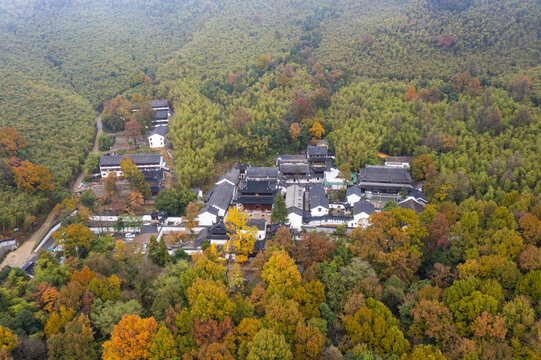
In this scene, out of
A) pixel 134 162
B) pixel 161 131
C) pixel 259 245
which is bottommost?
pixel 259 245

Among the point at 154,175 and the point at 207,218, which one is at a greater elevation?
the point at 154,175

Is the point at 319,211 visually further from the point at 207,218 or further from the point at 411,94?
the point at 411,94

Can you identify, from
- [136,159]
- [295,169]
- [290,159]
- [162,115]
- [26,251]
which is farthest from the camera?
[162,115]

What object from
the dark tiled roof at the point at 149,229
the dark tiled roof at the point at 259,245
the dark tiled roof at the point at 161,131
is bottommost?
the dark tiled roof at the point at 259,245

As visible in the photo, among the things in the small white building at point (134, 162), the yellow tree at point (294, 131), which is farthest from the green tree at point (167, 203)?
the yellow tree at point (294, 131)

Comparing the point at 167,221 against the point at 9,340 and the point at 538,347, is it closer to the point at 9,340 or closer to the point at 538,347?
the point at 9,340

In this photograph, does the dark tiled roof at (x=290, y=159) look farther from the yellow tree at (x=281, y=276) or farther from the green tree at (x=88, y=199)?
the yellow tree at (x=281, y=276)

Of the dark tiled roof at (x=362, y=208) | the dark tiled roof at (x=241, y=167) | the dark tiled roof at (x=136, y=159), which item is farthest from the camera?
the dark tiled roof at (x=241, y=167)

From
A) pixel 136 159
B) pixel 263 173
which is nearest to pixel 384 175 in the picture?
→ pixel 263 173
